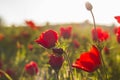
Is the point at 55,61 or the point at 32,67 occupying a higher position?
the point at 55,61

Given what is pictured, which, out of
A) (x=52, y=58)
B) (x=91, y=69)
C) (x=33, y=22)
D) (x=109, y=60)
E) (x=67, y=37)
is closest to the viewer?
(x=91, y=69)

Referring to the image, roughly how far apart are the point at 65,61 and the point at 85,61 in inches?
14.1

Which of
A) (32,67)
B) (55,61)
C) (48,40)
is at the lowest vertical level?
(32,67)

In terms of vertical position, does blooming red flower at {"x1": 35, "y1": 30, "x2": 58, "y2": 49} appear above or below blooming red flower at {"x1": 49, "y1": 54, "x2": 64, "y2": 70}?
above

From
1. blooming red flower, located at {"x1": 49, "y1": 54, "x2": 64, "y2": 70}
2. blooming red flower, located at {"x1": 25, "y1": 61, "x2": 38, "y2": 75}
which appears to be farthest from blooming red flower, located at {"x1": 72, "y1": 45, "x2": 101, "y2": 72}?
blooming red flower, located at {"x1": 25, "y1": 61, "x2": 38, "y2": 75}

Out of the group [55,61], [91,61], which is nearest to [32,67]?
[55,61]

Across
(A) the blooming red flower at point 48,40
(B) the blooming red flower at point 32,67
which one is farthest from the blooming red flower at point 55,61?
(B) the blooming red flower at point 32,67

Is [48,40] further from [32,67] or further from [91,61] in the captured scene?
[32,67]

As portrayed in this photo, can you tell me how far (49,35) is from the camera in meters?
2.59

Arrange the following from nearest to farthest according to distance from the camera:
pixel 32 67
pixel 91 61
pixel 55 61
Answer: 1. pixel 91 61
2. pixel 55 61
3. pixel 32 67

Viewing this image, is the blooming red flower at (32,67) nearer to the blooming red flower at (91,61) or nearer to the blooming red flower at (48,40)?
the blooming red flower at (48,40)

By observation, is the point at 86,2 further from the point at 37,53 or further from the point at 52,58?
the point at 37,53

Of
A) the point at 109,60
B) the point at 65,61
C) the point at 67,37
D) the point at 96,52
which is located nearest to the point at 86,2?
the point at 96,52

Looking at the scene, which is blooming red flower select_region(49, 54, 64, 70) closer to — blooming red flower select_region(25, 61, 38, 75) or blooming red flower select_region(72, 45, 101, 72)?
blooming red flower select_region(72, 45, 101, 72)
